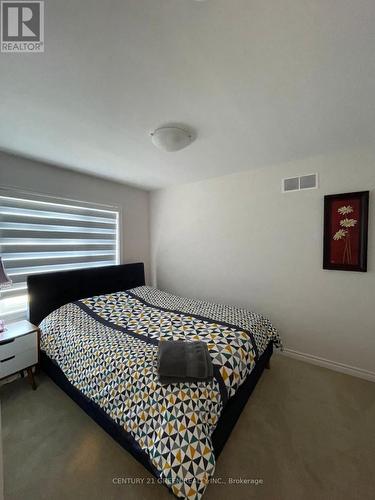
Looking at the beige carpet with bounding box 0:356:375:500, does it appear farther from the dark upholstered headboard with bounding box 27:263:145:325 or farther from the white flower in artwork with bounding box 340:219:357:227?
the white flower in artwork with bounding box 340:219:357:227

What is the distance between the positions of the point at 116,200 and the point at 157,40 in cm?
247

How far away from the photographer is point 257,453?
1.41 meters

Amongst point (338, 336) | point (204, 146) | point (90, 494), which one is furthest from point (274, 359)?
point (204, 146)

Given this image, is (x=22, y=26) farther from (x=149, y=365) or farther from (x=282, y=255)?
(x=282, y=255)

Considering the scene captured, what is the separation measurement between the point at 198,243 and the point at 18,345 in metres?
2.45

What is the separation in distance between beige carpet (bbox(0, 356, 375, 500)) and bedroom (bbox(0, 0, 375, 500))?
1 cm

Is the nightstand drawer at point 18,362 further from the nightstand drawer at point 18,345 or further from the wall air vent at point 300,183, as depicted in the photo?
the wall air vent at point 300,183

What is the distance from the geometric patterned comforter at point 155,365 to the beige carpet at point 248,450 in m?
0.32

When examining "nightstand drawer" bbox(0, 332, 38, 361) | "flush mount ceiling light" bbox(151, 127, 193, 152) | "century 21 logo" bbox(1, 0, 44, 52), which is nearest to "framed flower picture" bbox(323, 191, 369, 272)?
"flush mount ceiling light" bbox(151, 127, 193, 152)

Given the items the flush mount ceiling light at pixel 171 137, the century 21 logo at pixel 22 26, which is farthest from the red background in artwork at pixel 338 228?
the century 21 logo at pixel 22 26

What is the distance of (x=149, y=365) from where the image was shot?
137cm

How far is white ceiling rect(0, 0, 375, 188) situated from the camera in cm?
88

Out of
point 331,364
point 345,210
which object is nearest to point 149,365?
point 331,364

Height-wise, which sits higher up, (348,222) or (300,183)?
(300,183)
